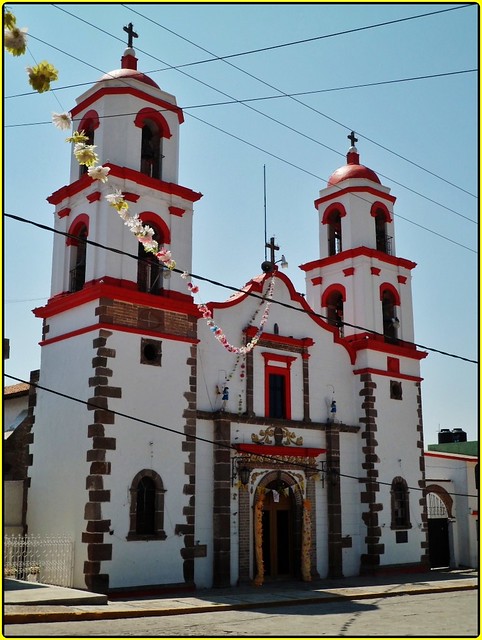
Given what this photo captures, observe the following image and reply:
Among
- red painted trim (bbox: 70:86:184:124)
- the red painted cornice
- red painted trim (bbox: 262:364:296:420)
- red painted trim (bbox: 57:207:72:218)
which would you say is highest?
red painted trim (bbox: 70:86:184:124)

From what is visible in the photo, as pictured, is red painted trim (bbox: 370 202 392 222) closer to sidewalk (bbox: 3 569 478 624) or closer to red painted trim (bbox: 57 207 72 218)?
Result: red painted trim (bbox: 57 207 72 218)

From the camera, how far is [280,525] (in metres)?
23.3

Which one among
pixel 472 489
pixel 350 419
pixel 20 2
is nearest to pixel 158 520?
pixel 350 419

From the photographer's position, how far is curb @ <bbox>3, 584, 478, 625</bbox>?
45.3 feet

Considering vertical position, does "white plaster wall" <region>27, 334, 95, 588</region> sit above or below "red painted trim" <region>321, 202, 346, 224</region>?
below

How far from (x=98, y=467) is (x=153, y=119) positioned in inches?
404

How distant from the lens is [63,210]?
72.7 ft

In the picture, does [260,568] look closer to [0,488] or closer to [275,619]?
[275,619]

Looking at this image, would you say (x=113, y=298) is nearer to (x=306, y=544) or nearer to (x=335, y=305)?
(x=306, y=544)

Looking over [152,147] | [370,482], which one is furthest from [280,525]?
[152,147]

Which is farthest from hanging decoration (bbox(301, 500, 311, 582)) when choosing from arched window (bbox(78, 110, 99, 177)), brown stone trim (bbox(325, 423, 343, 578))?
arched window (bbox(78, 110, 99, 177))

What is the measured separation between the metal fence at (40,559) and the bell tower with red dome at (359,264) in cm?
1289

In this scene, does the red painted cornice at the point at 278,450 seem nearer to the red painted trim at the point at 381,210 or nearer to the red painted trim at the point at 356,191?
the red painted trim at the point at 381,210

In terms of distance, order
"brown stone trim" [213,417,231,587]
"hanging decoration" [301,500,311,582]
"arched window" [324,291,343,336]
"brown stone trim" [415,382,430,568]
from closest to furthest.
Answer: "brown stone trim" [213,417,231,587], "hanging decoration" [301,500,311,582], "brown stone trim" [415,382,430,568], "arched window" [324,291,343,336]
